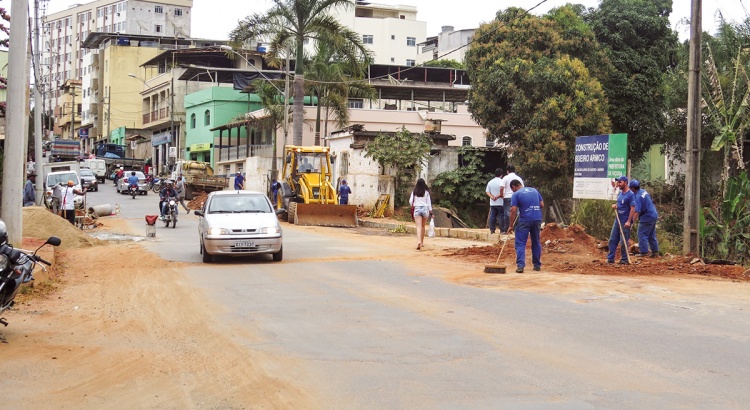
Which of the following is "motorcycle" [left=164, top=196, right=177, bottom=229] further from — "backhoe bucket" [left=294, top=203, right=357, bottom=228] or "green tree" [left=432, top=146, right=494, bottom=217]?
"green tree" [left=432, top=146, right=494, bottom=217]

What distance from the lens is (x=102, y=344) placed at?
866cm

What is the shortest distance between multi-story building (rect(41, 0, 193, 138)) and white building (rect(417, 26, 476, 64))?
3336 cm

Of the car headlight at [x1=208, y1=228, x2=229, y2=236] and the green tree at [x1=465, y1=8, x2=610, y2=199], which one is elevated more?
the green tree at [x1=465, y1=8, x2=610, y2=199]

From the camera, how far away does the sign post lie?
20.2 metres

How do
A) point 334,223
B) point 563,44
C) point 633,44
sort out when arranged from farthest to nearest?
point 633,44 < point 563,44 < point 334,223

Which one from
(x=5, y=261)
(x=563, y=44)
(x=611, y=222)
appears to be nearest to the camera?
(x=5, y=261)

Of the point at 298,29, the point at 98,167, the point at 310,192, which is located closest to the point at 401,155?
the point at 310,192

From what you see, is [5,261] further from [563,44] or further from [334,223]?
[563,44]

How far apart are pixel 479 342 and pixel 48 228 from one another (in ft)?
48.1

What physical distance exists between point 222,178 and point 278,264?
36632 mm

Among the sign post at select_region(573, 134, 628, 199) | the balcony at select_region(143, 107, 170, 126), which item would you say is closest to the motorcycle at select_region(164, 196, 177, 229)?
the sign post at select_region(573, 134, 628, 199)

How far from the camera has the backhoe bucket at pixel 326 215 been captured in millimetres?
29375

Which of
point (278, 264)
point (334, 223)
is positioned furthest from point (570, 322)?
point (334, 223)

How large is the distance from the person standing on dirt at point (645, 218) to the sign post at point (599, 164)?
3432mm
